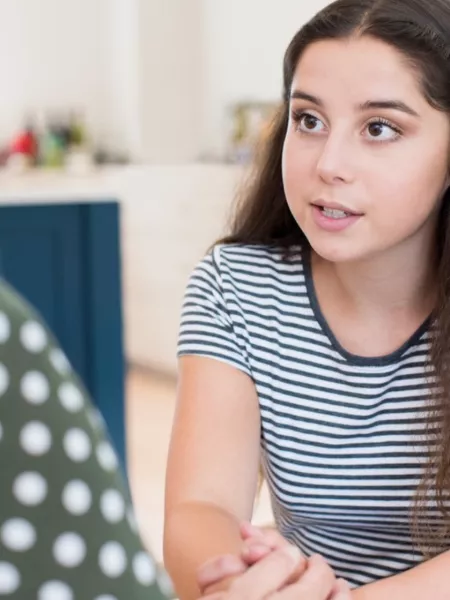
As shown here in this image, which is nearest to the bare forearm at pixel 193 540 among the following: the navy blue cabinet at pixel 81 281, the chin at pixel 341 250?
the chin at pixel 341 250

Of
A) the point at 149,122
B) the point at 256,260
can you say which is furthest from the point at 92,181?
the point at 256,260

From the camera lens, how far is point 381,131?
934 mm

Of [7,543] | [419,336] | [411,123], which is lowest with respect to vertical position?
[419,336]

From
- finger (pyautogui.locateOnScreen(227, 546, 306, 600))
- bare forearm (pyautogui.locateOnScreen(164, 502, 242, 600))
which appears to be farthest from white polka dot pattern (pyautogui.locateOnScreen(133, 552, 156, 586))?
bare forearm (pyautogui.locateOnScreen(164, 502, 242, 600))

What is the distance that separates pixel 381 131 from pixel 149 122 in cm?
387

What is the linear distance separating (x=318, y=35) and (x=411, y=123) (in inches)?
5.2

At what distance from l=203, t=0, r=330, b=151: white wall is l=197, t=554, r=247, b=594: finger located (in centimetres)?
350

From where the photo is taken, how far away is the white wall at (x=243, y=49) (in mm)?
4232

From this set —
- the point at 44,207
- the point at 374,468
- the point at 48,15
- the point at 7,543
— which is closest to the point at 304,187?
the point at 374,468

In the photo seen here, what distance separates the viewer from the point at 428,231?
1.05m

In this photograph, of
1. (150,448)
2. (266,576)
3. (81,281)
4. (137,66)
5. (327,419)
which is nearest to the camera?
(266,576)

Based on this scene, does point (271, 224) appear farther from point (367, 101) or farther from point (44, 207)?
point (44, 207)

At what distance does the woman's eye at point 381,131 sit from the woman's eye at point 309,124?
0.05 m

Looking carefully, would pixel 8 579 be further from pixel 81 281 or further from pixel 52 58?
pixel 52 58
